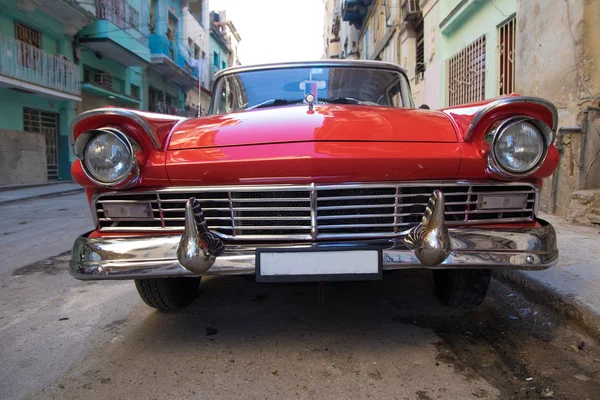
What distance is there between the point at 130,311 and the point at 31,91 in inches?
504

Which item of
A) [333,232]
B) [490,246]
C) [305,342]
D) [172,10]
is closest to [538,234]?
[490,246]

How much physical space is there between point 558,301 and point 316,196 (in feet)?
5.39

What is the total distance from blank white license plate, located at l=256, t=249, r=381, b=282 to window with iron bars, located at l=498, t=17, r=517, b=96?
567 cm

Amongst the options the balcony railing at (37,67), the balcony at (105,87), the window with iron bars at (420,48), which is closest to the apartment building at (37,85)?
the balcony railing at (37,67)

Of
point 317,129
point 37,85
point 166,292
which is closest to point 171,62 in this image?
point 37,85

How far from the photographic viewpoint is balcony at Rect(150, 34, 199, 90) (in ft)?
64.6

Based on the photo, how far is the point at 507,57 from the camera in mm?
6645

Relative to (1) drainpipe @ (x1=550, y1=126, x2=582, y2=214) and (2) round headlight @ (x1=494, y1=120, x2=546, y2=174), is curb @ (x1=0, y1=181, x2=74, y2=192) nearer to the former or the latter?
(1) drainpipe @ (x1=550, y1=126, x2=582, y2=214)

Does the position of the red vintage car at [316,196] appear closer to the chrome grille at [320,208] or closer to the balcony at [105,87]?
the chrome grille at [320,208]

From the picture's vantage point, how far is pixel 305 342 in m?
2.13

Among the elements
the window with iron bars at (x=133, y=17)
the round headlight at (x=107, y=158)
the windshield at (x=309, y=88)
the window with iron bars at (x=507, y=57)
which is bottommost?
the round headlight at (x=107, y=158)

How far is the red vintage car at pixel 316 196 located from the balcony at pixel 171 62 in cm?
1958

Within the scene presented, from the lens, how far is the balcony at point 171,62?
1970 cm

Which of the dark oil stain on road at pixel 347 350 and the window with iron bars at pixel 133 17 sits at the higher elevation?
the window with iron bars at pixel 133 17
